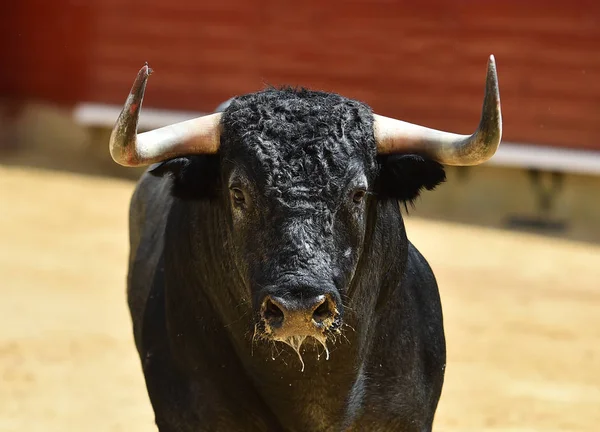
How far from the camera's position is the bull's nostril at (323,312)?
2.54 meters

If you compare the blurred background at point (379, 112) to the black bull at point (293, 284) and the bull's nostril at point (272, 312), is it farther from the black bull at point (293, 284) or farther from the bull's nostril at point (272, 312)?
the bull's nostril at point (272, 312)

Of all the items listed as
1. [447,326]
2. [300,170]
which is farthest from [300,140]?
[447,326]

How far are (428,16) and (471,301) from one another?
503 centimetres

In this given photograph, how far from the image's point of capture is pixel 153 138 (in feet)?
9.66

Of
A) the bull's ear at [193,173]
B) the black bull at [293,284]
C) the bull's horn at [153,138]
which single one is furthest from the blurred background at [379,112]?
the bull's horn at [153,138]

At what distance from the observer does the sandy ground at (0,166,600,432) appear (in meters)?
5.29

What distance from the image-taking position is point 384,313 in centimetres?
319

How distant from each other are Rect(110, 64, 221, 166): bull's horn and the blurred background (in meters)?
2.24

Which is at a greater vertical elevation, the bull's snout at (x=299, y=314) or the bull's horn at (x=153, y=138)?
the bull's horn at (x=153, y=138)

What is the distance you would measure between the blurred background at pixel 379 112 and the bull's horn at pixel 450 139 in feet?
7.42

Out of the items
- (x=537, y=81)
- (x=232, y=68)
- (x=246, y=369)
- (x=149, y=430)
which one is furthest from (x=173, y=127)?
(x=232, y=68)

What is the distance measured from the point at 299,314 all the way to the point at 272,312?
9 cm

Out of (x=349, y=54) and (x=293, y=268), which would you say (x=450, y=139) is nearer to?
(x=293, y=268)

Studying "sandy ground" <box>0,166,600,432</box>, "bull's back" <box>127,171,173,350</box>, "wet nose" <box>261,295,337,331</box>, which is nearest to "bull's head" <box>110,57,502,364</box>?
"wet nose" <box>261,295,337,331</box>
